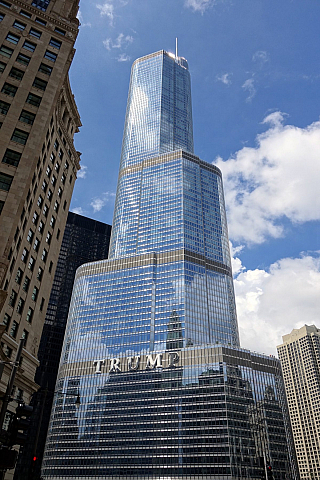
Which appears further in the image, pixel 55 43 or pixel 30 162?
pixel 55 43

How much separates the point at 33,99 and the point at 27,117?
3347mm

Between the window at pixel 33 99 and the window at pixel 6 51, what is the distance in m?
6.41

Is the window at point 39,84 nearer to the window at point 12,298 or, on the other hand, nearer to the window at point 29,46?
the window at point 29,46

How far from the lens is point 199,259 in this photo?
191000 mm

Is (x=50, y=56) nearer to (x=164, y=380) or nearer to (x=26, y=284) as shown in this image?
(x=26, y=284)

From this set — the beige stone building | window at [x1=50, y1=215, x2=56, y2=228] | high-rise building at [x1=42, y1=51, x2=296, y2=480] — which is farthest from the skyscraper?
high-rise building at [x1=42, y1=51, x2=296, y2=480]

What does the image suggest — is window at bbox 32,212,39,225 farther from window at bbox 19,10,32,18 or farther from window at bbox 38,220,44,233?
window at bbox 19,10,32,18

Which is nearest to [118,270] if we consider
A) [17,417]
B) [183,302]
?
[183,302]

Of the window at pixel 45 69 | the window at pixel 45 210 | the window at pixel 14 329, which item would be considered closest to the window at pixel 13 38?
the window at pixel 45 69

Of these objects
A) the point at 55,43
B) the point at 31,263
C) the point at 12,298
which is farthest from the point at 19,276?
the point at 55,43

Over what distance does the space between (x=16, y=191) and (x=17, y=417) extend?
29.5m

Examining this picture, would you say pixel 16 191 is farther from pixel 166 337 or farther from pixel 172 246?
pixel 172 246

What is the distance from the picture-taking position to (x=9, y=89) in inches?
1925

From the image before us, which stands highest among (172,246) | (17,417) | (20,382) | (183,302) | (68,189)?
(172,246)
